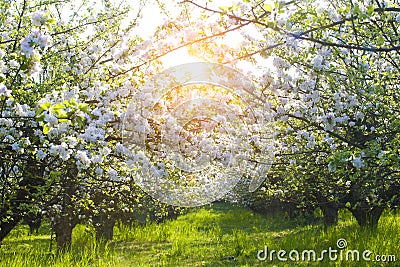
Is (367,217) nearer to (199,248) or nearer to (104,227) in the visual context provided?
(199,248)

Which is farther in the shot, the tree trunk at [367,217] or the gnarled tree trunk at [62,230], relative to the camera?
the tree trunk at [367,217]

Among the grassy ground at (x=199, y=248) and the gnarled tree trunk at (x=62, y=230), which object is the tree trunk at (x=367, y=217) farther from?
the gnarled tree trunk at (x=62, y=230)

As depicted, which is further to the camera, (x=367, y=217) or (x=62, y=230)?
(x=367, y=217)

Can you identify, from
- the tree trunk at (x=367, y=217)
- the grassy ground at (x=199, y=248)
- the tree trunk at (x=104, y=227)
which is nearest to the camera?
the grassy ground at (x=199, y=248)

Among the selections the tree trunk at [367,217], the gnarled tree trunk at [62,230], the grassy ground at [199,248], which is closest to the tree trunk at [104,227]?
the grassy ground at [199,248]

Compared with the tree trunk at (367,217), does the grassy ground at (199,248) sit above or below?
below

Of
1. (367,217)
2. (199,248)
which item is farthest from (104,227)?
(367,217)

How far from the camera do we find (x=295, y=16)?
452 centimetres

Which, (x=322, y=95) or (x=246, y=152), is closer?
(x=322, y=95)

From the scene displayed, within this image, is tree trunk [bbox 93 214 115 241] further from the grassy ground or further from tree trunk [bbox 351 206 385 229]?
tree trunk [bbox 351 206 385 229]

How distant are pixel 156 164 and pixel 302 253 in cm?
462

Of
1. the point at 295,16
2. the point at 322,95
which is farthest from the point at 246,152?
the point at 295,16

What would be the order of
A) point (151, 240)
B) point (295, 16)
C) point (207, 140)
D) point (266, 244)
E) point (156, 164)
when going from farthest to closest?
1. point (151, 240)
2. point (266, 244)
3. point (207, 140)
4. point (156, 164)
5. point (295, 16)

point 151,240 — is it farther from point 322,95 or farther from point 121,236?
point 322,95
